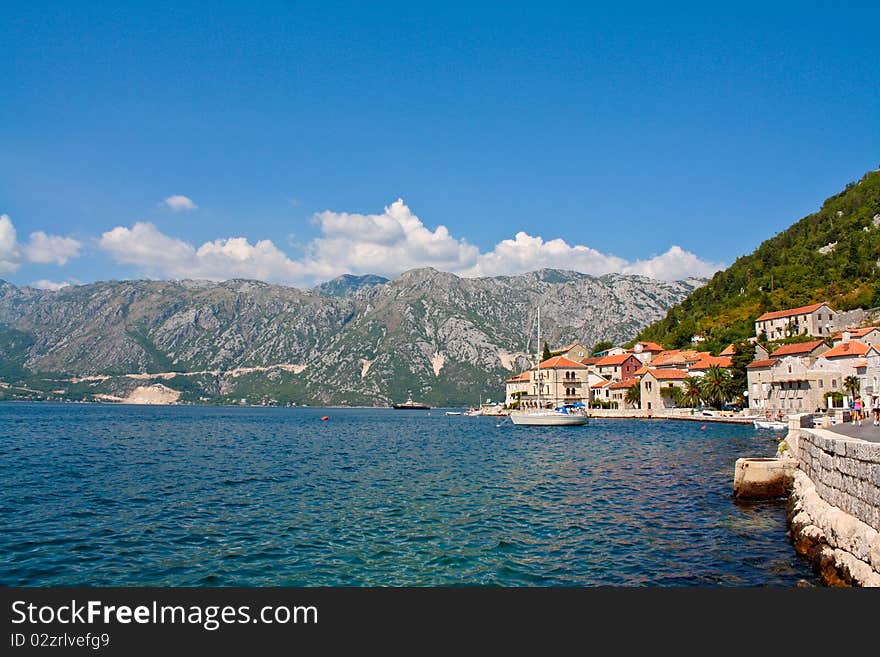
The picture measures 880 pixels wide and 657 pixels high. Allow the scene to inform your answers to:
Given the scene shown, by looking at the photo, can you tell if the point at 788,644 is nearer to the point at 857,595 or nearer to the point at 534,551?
the point at 857,595

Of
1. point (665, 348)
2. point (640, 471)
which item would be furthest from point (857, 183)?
point (640, 471)

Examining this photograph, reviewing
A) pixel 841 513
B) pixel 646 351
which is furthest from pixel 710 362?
pixel 841 513

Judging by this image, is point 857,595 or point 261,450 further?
point 261,450

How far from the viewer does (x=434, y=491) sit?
29.3 m

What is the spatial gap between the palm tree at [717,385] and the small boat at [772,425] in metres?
25.9

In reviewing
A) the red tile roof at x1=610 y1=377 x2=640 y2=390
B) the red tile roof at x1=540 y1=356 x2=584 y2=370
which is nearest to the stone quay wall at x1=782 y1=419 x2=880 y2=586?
the red tile roof at x1=610 y1=377 x2=640 y2=390

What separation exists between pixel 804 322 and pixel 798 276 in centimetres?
3388

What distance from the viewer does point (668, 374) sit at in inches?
4594

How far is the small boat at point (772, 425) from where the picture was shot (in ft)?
245

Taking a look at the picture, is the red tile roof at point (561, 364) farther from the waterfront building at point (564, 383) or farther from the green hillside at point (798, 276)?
the green hillside at point (798, 276)

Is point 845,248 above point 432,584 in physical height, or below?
above

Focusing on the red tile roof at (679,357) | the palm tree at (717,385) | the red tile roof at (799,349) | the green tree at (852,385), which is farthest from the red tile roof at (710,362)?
the green tree at (852,385)

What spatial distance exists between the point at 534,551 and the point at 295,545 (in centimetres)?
702

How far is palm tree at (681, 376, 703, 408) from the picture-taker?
10894 centimetres
